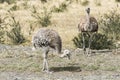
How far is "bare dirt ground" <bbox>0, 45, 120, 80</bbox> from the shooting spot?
12.7 meters

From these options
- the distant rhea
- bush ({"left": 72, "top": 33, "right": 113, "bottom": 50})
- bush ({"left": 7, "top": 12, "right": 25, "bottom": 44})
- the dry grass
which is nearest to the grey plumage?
the distant rhea

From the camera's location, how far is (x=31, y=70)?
1357cm

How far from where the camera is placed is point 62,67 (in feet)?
46.0

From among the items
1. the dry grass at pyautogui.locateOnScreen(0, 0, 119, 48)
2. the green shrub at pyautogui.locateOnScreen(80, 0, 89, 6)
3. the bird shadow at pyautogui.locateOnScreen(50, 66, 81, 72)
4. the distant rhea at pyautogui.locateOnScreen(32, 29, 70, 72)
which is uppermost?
the distant rhea at pyautogui.locateOnScreen(32, 29, 70, 72)

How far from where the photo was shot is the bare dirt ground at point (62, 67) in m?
12.7

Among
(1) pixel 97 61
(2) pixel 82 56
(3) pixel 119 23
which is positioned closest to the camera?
(1) pixel 97 61

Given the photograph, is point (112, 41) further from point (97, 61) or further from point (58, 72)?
point (58, 72)

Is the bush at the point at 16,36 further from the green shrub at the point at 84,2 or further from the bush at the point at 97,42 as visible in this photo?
the green shrub at the point at 84,2

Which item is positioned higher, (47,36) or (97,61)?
(47,36)

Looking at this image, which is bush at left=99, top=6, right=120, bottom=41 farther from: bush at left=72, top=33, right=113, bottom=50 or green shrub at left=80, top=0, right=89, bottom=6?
green shrub at left=80, top=0, right=89, bottom=6

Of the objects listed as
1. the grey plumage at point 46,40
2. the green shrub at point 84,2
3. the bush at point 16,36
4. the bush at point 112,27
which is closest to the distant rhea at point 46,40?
the grey plumage at point 46,40

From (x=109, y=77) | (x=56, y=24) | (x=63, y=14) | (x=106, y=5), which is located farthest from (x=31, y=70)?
(x=106, y=5)

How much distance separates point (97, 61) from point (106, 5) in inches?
764

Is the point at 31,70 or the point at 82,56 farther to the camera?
the point at 82,56
